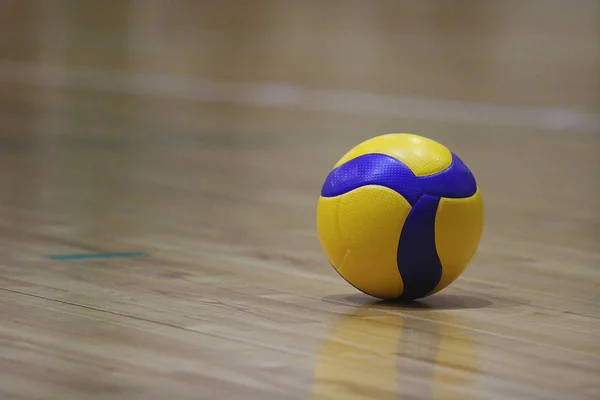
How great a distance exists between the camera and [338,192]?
263cm

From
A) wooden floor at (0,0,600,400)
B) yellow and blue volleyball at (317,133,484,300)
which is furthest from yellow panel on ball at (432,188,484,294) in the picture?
wooden floor at (0,0,600,400)

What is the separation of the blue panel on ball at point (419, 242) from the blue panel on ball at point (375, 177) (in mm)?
29

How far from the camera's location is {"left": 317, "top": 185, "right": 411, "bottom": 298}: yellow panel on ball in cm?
257

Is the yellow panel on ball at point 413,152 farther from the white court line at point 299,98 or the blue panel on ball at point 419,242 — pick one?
the white court line at point 299,98

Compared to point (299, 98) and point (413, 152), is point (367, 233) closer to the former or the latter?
point (413, 152)

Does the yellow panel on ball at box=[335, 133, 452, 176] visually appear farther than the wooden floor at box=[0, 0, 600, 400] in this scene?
Yes

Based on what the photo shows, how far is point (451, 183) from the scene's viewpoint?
262cm

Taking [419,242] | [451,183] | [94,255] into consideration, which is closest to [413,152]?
[451,183]

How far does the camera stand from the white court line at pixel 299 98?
8016mm

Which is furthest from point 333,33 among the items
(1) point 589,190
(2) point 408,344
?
(2) point 408,344

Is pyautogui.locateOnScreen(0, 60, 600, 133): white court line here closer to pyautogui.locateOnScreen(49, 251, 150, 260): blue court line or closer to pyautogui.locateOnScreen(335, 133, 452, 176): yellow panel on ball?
pyautogui.locateOnScreen(49, 251, 150, 260): blue court line

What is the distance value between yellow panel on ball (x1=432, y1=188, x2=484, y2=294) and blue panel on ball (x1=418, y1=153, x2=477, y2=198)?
0.05ft

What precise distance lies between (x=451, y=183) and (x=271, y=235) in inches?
41.6

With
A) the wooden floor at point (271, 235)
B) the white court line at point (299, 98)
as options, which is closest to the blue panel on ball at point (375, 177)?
the wooden floor at point (271, 235)
